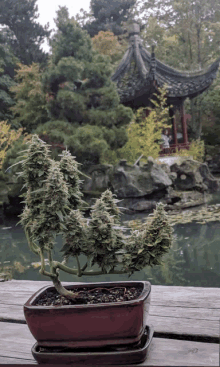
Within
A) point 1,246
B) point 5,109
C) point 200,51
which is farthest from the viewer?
point 200,51

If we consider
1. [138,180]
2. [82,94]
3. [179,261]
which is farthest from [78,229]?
[82,94]

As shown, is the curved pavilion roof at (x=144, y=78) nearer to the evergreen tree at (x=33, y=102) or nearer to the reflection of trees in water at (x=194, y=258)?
the evergreen tree at (x=33, y=102)

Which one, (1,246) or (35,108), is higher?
(35,108)

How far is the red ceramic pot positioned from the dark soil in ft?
0.26

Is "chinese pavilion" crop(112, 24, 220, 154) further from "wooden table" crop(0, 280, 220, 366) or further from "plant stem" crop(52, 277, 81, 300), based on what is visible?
"plant stem" crop(52, 277, 81, 300)

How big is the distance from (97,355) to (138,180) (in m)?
6.10

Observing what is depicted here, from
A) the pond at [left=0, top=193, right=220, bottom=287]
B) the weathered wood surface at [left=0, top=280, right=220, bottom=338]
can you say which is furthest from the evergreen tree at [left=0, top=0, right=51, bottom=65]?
the weathered wood surface at [left=0, top=280, right=220, bottom=338]

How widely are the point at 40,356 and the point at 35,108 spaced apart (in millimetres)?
8464

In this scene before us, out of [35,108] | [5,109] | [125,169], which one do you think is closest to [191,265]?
[125,169]

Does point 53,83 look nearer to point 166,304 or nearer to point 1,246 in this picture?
point 1,246

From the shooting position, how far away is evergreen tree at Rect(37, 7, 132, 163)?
23.2ft

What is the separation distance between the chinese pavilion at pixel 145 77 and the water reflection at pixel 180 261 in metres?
5.00

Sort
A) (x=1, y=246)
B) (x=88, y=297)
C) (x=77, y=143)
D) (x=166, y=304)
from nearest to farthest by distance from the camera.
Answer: (x=88, y=297) < (x=166, y=304) < (x=1, y=246) < (x=77, y=143)

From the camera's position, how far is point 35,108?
345 inches
